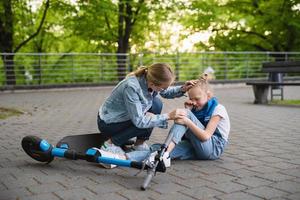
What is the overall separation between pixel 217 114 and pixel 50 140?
2394 mm

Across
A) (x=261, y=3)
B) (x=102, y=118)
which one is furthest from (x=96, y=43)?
(x=102, y=118)

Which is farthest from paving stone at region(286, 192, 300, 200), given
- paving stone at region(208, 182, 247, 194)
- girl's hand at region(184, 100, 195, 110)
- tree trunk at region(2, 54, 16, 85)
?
tree trunk at region(2, 54, 16, 85)

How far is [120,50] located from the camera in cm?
1938

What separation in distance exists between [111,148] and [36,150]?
70cm

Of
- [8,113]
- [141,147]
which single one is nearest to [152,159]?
[141,147]

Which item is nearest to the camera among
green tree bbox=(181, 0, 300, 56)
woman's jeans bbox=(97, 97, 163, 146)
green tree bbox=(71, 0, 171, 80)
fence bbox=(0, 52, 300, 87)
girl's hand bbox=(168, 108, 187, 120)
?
girl's hand bbox=(168, 108, 187, 120)

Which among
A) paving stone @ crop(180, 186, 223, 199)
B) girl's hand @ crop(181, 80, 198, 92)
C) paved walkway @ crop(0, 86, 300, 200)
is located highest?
girl's hand @ crop(181, 80, 198, 92)

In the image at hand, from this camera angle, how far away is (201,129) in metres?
3.96

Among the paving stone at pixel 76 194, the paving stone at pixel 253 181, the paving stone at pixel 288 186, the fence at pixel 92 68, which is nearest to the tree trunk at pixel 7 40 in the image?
the fence at pixel 92 68

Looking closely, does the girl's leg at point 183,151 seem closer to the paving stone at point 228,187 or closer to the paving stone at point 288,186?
the paving stone at point 228,187

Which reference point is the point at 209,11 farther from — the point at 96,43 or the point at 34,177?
the point at 34,177

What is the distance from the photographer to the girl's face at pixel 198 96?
4.16 metres

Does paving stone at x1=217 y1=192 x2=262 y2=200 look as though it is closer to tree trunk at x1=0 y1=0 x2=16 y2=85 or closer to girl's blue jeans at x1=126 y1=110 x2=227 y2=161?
girl's blue jeans at x1=126 y1=110 x2=227 y2=161

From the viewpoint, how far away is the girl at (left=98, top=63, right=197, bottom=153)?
12.4 ft
